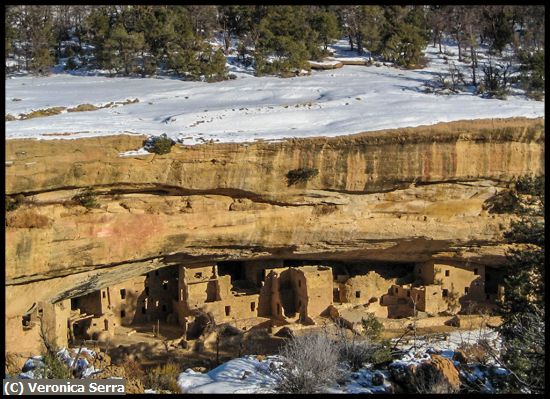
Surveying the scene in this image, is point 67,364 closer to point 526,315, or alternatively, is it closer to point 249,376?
point 249,376

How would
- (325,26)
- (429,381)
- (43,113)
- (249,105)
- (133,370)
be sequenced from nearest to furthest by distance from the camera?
(429,381), (133,370), (43,113), (249,105), (325,26)

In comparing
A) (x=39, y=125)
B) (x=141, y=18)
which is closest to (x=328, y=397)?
(x=39, y=125)

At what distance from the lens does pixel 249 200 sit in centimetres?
1977

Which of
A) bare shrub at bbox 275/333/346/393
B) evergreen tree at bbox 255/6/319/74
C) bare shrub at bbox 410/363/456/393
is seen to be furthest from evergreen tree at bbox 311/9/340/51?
bare shrub at bbox 410/363/456/393

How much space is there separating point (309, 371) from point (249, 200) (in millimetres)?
Result: 7282

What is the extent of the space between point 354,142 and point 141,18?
18.6 meters

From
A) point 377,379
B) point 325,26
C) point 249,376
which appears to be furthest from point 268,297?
point 325,26

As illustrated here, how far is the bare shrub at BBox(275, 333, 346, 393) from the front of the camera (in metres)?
13.1

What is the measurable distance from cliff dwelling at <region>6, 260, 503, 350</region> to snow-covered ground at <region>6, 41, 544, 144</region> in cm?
471

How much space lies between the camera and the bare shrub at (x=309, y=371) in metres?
13.1

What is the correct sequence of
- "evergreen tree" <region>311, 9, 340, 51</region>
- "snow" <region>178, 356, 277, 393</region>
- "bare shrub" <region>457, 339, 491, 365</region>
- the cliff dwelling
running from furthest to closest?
"evergreen tree" <region>311, 9, 340, 51</region>, the cliff dwelling, "bare shrub" <region>457, 339, 491, 365</region>, "snow" <region>178, 356, 277, 393</region>

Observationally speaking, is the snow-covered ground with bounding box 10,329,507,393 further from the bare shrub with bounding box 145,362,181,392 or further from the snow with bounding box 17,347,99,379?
the bare shrub with bounding box 145,362,181,392

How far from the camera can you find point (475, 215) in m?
21.8

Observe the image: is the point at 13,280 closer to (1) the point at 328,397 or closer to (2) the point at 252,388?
(2) the point at 252,388
